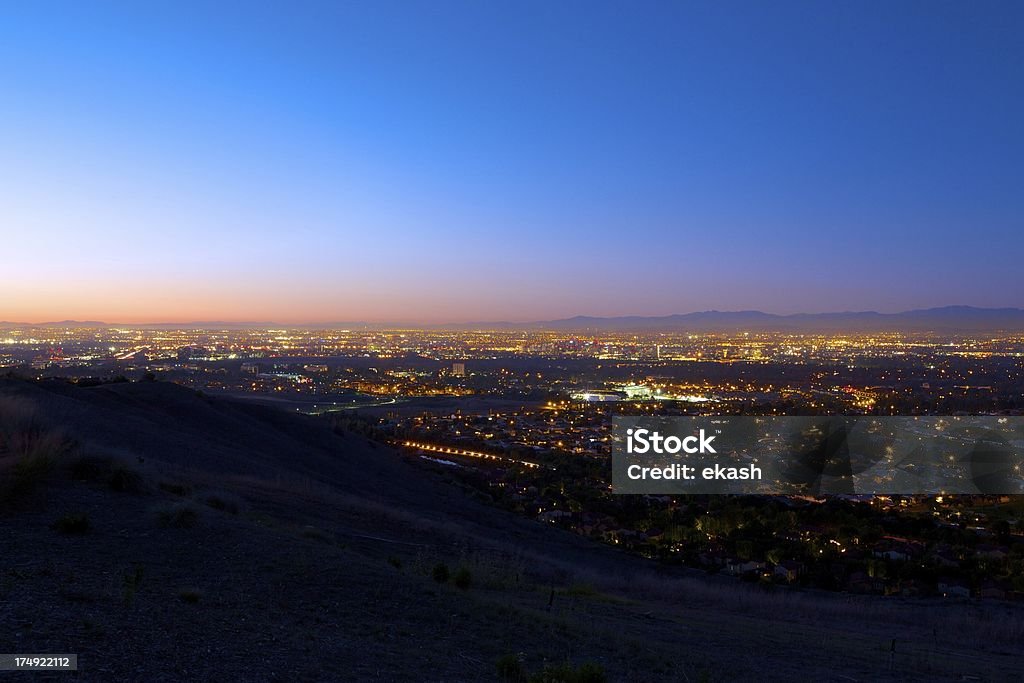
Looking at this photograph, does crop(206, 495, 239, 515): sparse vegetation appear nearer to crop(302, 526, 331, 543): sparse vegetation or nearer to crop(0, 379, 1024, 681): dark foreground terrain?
crop(0, 379, 1024, 681): dark foreground terrain

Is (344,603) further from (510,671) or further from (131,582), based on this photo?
(510,671)

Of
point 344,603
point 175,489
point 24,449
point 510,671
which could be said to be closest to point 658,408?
point 175,489

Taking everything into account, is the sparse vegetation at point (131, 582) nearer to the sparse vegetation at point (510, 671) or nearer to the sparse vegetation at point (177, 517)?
the sparse vegetation at point (177, 517)

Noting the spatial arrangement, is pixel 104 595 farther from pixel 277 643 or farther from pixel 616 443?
pixel 616 443

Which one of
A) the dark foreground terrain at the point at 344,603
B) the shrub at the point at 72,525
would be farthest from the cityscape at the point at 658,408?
the shrub at the point at 72,525

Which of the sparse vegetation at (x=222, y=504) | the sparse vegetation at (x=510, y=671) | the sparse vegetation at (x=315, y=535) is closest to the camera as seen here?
the sparse vegetation at (x=510, y=671)
